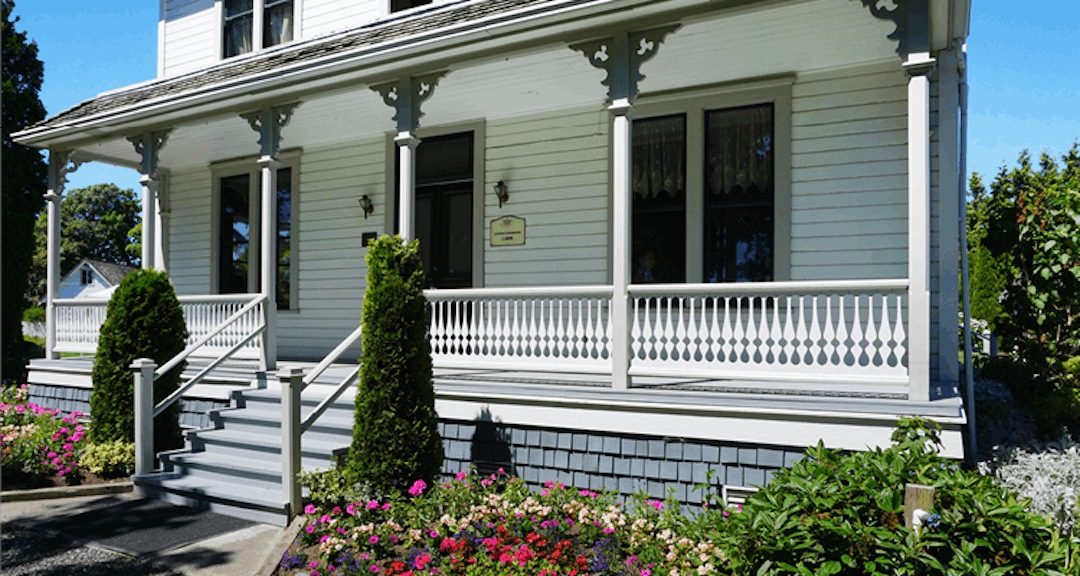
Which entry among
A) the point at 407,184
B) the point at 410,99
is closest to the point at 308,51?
the point at 410,99

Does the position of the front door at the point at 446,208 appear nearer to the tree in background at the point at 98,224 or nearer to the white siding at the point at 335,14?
the white siding at the point at 335,14

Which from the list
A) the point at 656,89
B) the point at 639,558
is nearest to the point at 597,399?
the point at 639,558

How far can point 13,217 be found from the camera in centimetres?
1535

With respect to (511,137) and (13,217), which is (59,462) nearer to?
(511,137)

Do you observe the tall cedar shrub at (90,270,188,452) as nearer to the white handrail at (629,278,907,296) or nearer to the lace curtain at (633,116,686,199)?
the white handrail at (629,278,907,296)

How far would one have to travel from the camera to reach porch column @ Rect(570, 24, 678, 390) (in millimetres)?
6066

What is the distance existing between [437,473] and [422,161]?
5.64m

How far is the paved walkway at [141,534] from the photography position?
4754 millimetres

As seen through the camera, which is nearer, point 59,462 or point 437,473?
point 437,473

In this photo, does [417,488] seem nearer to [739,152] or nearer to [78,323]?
[739,152]

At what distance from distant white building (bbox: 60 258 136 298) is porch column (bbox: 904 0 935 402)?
56.7 metres

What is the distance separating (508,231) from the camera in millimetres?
9281

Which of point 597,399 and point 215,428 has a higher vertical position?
point 597,399

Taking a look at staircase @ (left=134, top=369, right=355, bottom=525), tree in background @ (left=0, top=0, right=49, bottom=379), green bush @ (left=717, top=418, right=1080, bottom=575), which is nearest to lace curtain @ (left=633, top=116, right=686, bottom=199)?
staircase @ (left=134, top=369, right=355, bottom=525)
